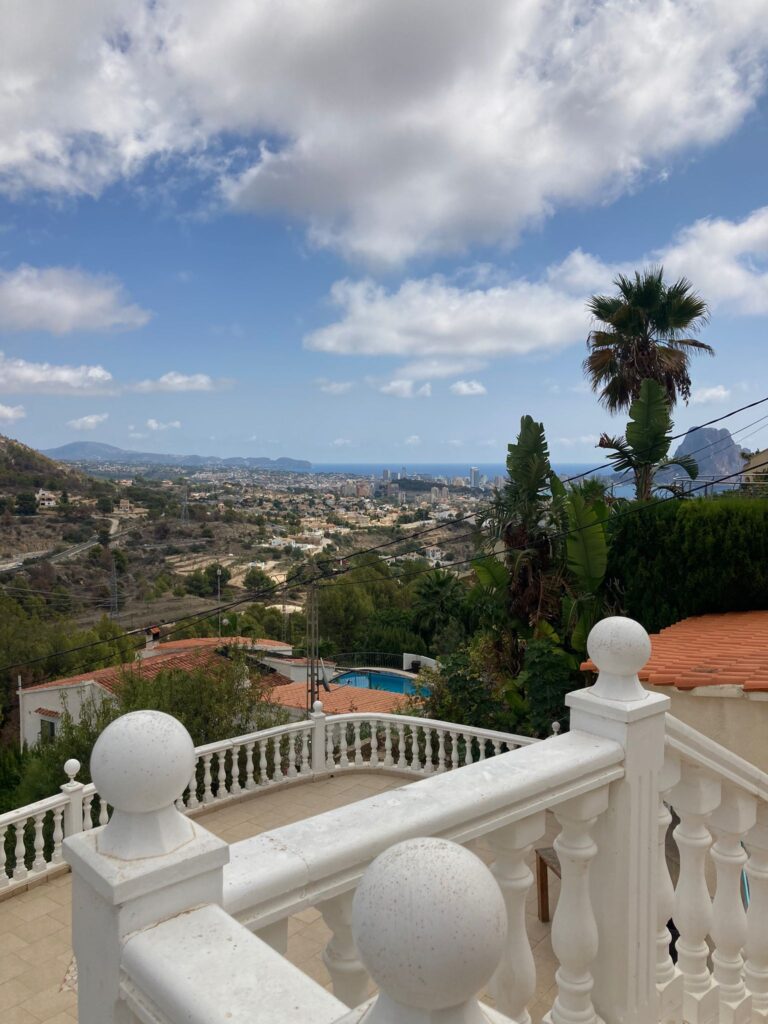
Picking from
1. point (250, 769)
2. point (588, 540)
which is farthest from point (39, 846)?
point (588, 540)

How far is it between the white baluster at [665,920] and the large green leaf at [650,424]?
9835 millimetres

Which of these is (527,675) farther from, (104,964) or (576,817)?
(104,964)

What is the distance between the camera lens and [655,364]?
12.2 meters

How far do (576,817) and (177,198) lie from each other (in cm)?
3631

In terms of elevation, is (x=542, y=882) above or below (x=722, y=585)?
below

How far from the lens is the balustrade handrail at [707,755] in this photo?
1664 mm

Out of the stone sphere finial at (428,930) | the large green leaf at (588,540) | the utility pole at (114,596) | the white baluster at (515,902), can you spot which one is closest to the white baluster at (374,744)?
the large green leaf at (588,540)

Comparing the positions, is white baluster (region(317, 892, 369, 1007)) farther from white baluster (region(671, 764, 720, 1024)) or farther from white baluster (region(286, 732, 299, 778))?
white baluster (region(286, 732, 299, 778))

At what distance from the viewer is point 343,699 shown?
17.5m

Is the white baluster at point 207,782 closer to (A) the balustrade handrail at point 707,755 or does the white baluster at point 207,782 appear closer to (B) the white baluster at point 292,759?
(B) the white baluster at point 292,759

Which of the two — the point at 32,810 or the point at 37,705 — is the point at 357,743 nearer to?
the point at 32,810

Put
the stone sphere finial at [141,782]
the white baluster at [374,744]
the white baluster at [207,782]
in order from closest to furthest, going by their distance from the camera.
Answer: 1. the stone sphere finial at [141,782]
2. the white baluster at [207,782]
3. the white baluster at [374,744]

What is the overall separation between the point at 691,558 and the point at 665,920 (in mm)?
8242

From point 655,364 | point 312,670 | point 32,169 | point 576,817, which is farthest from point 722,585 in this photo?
point 32,169
